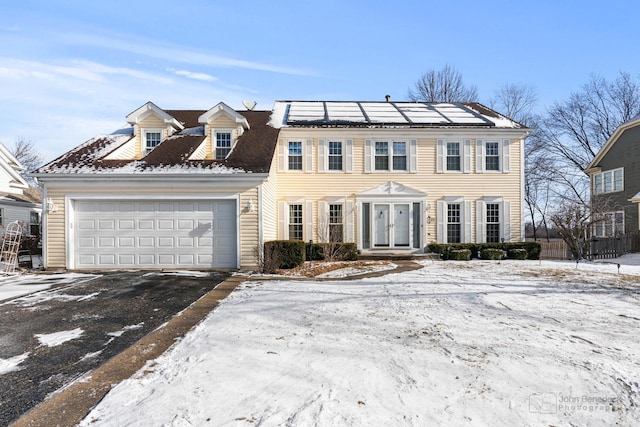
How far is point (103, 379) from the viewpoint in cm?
349

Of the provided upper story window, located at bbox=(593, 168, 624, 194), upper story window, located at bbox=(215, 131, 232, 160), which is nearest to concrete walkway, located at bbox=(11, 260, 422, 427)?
upper story window, located at bbox=(215, 131, 232, 160)

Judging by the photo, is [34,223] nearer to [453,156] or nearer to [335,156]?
[335,156]

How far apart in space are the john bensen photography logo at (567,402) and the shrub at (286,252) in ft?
28.7

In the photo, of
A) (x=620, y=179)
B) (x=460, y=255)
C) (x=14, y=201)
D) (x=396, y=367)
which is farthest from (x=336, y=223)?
(x=620, y=179)

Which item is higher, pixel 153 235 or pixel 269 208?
pixel 269 208

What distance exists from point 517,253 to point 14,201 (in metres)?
23.7

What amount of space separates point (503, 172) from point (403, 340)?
45.7 ft

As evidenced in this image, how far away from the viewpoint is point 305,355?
3.93 metres

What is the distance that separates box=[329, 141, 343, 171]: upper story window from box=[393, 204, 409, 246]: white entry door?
121 inches

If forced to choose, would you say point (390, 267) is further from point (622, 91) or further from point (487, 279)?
point (622, 91)

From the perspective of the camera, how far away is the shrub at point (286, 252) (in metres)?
11.3

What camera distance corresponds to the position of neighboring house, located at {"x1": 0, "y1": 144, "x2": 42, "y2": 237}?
57.2ft

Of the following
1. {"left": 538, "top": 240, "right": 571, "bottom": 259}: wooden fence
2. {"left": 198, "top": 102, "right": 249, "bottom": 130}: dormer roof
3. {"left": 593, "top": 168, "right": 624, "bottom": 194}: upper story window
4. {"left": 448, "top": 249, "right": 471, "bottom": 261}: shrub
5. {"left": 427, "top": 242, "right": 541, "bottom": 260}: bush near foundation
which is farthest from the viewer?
{"left": 593, "top": 168, "right": 624, "bottom": 194}: upper story window

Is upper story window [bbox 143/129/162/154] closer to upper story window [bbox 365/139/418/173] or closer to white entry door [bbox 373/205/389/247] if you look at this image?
upper story window [bbox 365/139/418/173]
